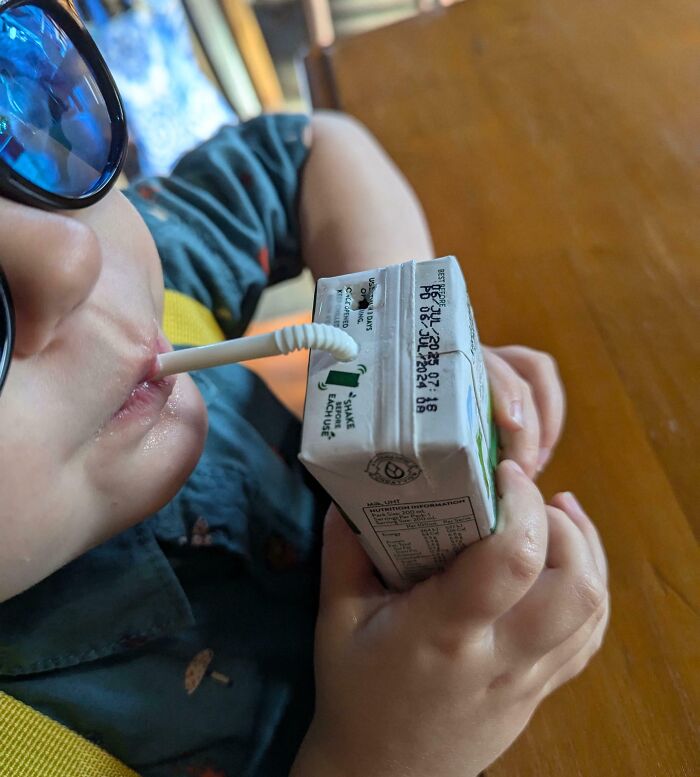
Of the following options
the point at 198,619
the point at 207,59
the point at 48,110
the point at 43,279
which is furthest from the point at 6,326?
the point at 207,59

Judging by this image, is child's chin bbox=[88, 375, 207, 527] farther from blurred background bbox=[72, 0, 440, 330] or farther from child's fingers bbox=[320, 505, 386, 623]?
blurred background bbox=[72, 0, 440, 330]

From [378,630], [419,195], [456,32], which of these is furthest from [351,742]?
[456,32]

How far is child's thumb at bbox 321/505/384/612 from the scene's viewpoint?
375 millimetres

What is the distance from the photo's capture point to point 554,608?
0.36 metres

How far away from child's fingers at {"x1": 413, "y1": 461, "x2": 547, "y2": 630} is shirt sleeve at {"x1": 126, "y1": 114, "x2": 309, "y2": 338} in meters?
0.36

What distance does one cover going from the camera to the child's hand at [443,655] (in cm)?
33

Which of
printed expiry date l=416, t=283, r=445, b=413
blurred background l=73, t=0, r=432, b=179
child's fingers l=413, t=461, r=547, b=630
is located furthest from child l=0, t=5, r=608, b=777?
Result: blurred background l=73, t=0, r=432, b=179

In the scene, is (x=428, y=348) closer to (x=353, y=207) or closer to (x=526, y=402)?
(x=526, y=402)

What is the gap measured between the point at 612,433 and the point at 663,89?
349 mm

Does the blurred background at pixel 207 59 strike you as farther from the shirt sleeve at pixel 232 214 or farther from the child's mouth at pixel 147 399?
the child's mouth at pixel 147 399

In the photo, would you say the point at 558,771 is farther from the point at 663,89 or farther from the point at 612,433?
the point at 663,89

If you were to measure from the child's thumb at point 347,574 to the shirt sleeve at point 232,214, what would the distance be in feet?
0.97

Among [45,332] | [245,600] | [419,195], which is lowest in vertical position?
[245,600]

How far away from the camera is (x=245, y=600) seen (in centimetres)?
49
